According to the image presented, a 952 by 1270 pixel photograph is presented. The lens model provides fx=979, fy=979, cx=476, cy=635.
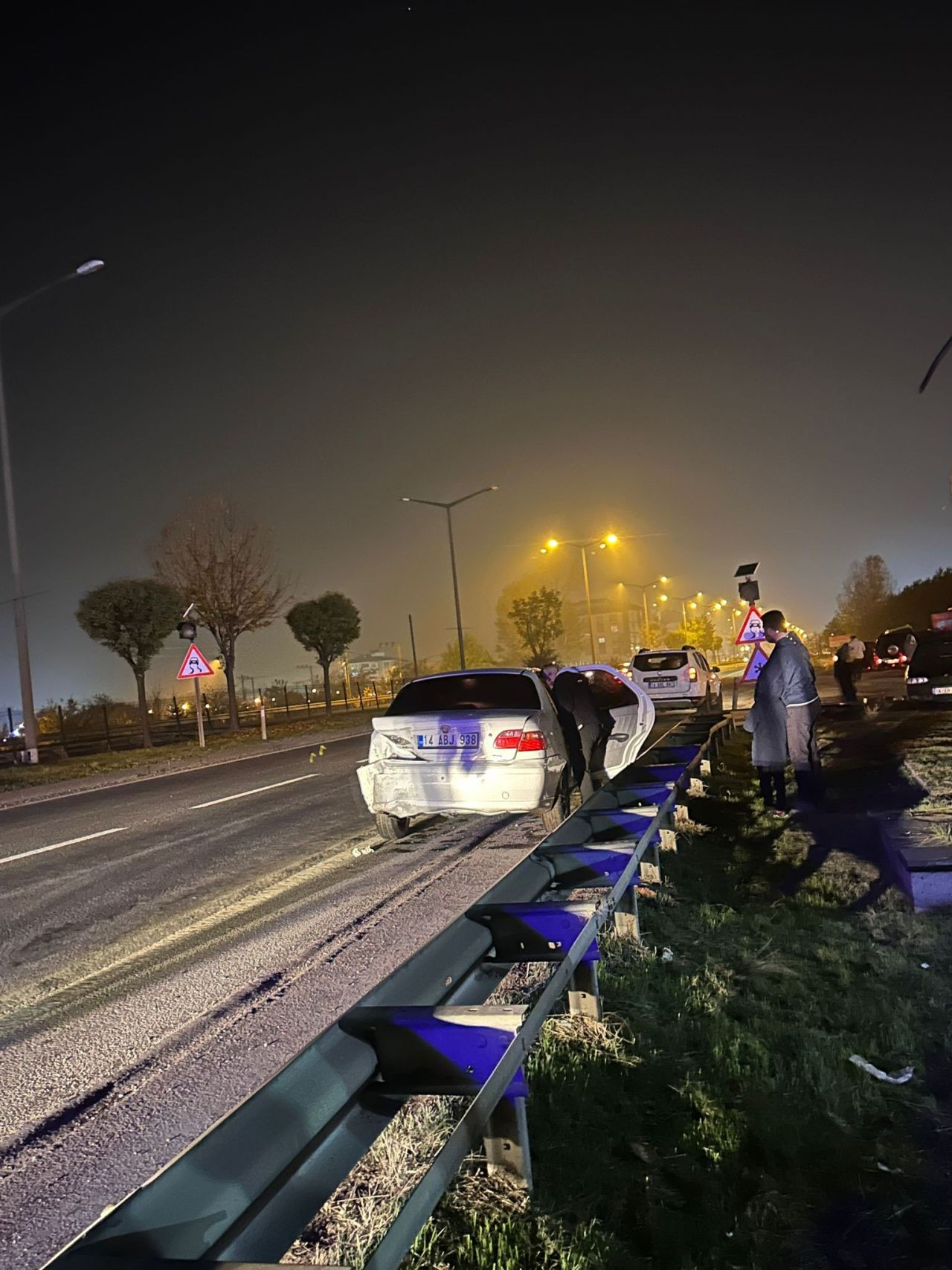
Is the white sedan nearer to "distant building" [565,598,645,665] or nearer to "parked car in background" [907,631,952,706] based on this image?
"parked car in background" [907,631,952,706]

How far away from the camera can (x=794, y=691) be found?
9117 mm

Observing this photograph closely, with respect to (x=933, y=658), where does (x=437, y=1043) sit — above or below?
below

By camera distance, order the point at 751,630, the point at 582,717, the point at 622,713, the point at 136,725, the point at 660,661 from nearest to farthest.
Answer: the point at 582,717 → the point at 622,713 → the point at 751,630 → the point at 660,661 → the point at 136,725

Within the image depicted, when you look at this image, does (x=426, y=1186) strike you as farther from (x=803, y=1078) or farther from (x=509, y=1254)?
(x=803, y=1078)

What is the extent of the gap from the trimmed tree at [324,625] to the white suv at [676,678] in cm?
2670

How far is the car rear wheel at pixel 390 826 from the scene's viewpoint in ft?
30.5

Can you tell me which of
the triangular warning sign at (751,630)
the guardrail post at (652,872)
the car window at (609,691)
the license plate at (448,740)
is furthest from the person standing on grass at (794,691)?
the triangular warning sign at (751,630)

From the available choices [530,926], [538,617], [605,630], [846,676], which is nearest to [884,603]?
[538,617]

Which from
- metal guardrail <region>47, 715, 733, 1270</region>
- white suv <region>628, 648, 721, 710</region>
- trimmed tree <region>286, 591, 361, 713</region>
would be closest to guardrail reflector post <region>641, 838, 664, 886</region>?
metal guardrail <region>47, 715, 733, 1270</region>

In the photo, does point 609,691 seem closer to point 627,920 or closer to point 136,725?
point 627,920

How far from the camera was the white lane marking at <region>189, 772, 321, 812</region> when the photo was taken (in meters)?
13.3

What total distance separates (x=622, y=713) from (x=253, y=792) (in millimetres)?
5967

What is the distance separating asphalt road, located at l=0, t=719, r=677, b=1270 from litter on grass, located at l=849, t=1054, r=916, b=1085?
2316mm

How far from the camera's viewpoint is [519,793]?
846cm
